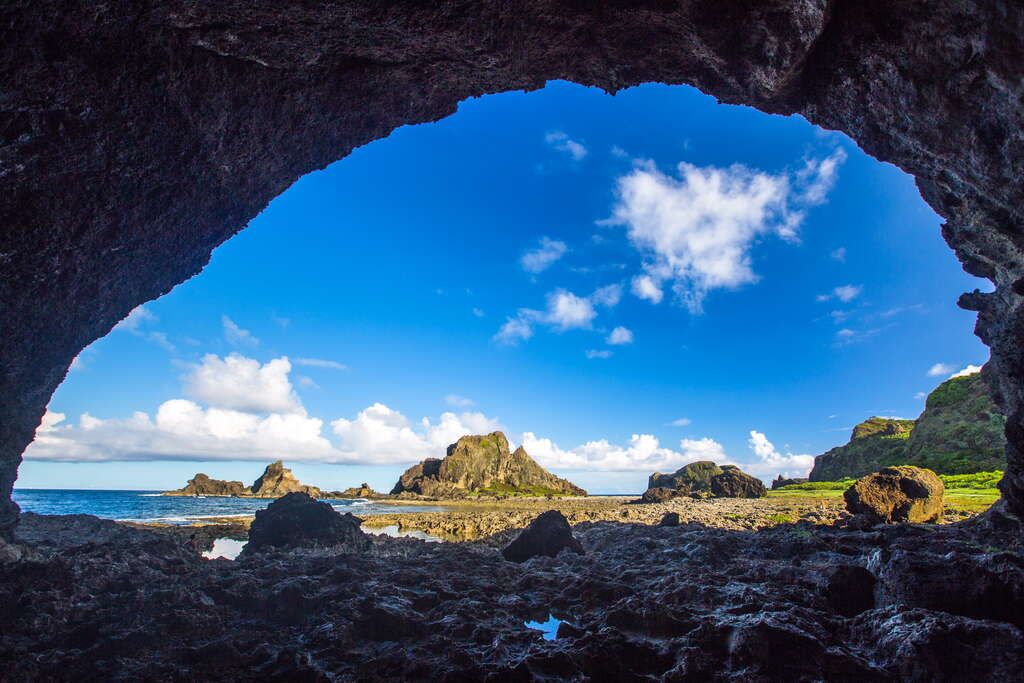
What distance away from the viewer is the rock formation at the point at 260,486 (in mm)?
95062

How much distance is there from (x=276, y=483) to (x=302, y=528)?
94.1 meters

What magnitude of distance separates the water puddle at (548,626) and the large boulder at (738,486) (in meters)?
55.8

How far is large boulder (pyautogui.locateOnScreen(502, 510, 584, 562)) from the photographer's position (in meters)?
14.7

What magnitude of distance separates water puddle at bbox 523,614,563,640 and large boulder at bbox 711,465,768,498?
55831 millimetres

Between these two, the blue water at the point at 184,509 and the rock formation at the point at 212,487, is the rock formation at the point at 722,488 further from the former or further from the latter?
the rock formation at the point at 212,487

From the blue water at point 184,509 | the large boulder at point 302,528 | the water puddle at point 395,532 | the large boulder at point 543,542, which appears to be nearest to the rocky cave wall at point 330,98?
the large boulder at point 302,528

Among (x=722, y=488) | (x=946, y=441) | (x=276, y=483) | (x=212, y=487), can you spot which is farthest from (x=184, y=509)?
(x=946, y=441)

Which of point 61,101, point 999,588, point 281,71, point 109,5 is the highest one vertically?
point 281,71

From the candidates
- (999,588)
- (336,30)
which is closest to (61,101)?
(336,30)

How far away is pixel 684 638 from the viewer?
20.2 feet

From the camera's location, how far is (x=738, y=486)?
55375 millimetres

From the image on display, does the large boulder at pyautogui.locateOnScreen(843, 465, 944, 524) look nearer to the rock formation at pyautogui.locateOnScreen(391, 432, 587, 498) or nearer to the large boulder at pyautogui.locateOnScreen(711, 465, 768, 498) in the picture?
the large boulder at pyautogui.locateOnScreen(711, 465, 768, 498)

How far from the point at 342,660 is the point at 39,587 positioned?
300 inches

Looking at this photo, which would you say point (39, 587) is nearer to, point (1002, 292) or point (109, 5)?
point (109, 5)
